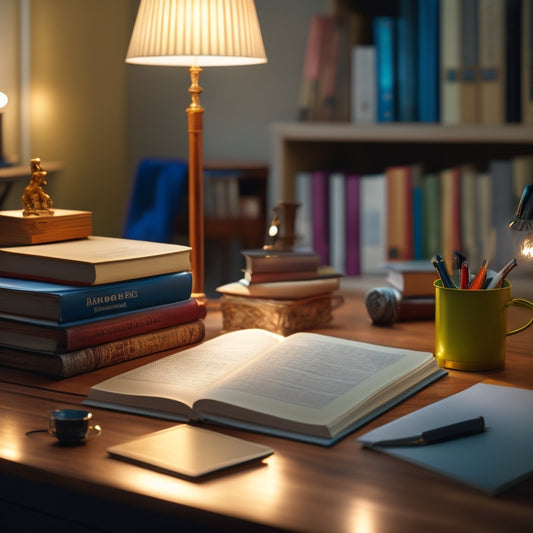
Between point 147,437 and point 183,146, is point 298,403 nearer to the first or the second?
point 147,437

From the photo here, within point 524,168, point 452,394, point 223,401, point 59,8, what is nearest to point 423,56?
point 524,168

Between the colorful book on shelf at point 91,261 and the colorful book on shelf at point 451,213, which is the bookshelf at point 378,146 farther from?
the colorful book on shelf at point 91,261

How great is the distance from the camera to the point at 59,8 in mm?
3900

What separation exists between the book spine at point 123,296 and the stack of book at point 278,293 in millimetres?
122

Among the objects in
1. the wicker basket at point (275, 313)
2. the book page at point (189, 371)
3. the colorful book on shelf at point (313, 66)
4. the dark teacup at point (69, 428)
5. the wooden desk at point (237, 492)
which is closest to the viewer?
the wooden desk at point (237, 492)

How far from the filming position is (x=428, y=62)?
223 cm

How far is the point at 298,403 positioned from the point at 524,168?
1.47 m

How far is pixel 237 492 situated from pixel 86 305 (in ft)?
1.51

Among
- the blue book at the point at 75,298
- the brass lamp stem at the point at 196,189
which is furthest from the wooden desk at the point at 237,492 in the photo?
the brass lamp stem at the point at 196,189

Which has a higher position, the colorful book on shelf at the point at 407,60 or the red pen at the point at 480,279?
the colorful book on shelf at the point at 407,60

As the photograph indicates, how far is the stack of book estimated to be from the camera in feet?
4.37

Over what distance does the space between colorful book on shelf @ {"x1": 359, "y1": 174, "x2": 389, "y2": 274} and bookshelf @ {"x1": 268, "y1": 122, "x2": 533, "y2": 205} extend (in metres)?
0.12

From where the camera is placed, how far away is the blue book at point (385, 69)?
2266mm

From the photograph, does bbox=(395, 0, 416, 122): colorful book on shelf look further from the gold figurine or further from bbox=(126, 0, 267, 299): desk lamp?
the gold figurine
